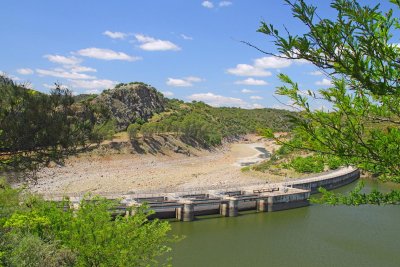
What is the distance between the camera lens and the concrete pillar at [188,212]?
121 ft

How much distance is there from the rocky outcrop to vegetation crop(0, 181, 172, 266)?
7669cm

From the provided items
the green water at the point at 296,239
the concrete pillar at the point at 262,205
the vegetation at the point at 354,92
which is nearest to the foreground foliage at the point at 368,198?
the vegetation at the point at 354,92

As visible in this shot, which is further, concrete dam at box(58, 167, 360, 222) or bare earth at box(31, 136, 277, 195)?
bare earth at box(31, 136, 277, 195)

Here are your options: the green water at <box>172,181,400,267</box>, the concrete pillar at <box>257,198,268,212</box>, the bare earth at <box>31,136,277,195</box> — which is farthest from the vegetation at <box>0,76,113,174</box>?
the bare earth at <box>31,136,277,195</box>

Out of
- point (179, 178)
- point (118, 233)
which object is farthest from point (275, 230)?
point (179, 178)

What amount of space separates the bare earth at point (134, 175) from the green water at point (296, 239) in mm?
11869

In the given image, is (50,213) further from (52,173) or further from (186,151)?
(186,151)

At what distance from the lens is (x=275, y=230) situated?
1396 inches

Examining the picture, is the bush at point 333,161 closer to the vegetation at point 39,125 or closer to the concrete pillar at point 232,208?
the vegetation at point 39,125

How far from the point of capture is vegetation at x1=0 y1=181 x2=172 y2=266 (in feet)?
43.0

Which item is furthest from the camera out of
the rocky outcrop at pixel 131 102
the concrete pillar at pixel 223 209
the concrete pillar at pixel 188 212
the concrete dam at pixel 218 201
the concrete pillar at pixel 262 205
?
the rocky outcrop at pixel 131 102

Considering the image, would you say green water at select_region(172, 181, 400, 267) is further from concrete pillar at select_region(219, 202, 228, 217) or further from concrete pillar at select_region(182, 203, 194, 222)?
concrete pillar at select_region(219, 202, 228, 217)

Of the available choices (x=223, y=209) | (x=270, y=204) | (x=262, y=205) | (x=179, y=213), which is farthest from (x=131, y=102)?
(x=179, y=213)

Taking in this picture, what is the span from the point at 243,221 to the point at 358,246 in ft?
38.8
